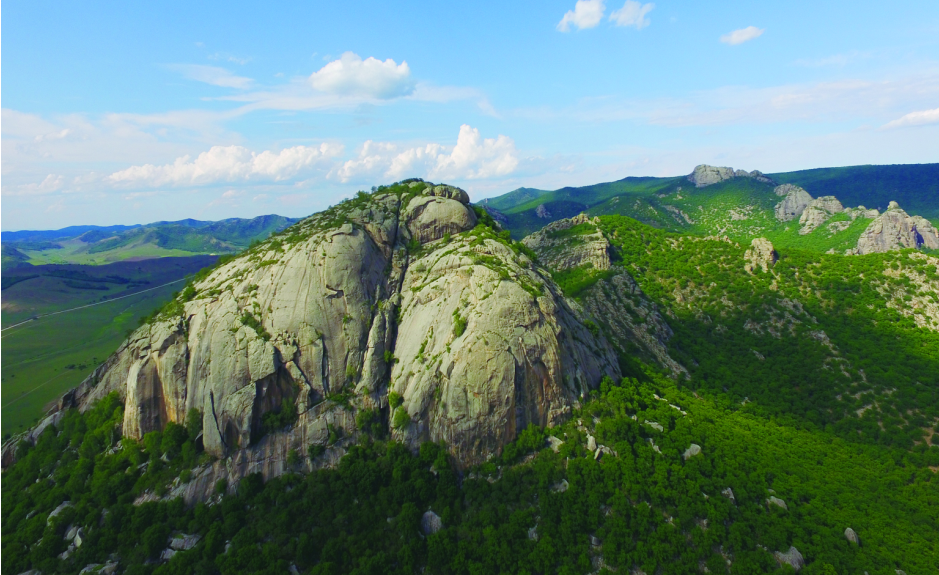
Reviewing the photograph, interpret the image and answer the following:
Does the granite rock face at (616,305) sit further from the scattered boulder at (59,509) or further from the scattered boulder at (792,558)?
the scattered boulder at (59,509)

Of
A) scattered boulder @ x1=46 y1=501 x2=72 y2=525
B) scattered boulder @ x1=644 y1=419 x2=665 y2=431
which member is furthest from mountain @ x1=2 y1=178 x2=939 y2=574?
scattered boulder @ x1=644 y1=419 x2=665 y2=431

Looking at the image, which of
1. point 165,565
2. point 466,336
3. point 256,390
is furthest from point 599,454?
point 165,565

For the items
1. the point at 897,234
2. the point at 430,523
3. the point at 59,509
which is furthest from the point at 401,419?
the point at 897,234

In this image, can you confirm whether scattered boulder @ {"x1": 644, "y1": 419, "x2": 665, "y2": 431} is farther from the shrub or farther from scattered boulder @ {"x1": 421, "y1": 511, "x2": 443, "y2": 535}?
the shrub

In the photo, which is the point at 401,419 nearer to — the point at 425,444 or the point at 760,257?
the point at 425,444

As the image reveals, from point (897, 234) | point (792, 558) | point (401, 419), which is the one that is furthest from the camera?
point (897, 234)

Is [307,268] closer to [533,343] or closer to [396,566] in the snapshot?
[533,343]

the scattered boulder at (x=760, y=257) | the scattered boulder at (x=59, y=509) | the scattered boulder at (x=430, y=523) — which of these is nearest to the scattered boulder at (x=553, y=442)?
the scattered boulder at (x=430, y=523)
